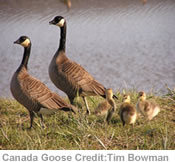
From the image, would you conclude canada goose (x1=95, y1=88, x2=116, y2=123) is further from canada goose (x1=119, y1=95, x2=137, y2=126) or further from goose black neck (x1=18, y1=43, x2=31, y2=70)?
goose black neck (x1=18, y1=43, x2=31, y2=70)

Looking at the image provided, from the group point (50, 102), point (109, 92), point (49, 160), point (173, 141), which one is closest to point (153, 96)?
point (109, 92)

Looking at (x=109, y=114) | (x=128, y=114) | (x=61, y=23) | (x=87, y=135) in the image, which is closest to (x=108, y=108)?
(x=109, y=114)

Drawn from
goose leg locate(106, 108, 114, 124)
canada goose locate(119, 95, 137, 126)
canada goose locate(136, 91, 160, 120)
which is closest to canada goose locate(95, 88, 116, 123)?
goose leg locate(106, 108, 114, 124)

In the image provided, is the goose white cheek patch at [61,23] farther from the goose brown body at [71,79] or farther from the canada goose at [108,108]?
the canada goose at [108,108]

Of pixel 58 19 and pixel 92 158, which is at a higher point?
pixel 58 19

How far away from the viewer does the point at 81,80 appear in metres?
2.96

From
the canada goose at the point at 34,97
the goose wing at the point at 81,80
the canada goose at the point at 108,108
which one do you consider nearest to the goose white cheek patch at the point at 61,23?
the goose wing at the point at 81,80

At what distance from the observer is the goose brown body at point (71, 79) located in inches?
114

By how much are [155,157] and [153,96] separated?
139 cm

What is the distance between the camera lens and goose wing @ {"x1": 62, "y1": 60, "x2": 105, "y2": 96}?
291cm

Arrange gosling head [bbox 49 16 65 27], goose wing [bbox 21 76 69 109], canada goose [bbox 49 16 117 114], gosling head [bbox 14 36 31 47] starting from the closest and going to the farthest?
goose wing [bbox 21 76 69 109]
gosling head [bbox 14 36 31 47]
canada goose [bbox 49 16 117 114]
gosling head [bbox 49 16 65 27]

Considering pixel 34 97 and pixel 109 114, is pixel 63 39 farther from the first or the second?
pixel 109 114

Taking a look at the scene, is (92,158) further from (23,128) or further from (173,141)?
(23,128)

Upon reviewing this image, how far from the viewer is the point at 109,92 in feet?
8.91
